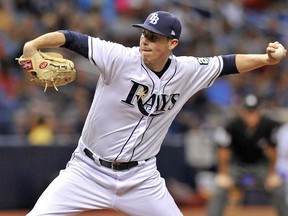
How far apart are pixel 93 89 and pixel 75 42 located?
8118mm

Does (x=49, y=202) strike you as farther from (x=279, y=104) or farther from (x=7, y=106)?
(x=279, y=104)

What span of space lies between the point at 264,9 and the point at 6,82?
766cm

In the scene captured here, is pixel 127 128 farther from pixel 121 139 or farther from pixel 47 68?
pixel 47 68

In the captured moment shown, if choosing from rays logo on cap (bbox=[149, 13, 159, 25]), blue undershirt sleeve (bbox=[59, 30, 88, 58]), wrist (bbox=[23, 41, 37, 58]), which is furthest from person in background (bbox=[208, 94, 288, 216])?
wrist (bbox=[23, 41, 37, 58])

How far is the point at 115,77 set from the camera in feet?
20.9

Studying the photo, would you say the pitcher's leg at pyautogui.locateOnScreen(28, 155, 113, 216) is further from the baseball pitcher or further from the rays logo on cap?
the rays logo on cap

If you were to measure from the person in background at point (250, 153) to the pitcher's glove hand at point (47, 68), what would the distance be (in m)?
3.77

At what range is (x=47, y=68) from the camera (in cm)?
618

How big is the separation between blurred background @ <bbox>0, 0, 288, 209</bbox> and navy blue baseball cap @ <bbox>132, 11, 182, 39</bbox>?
5.12 meters

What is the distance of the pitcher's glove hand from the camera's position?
6.06m

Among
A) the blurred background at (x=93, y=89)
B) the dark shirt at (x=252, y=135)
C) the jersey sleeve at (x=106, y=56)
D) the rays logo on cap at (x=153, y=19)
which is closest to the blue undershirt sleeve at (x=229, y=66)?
the rays logo on cap at (x=153, y=19)

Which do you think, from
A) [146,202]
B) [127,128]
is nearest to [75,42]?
[127,128]

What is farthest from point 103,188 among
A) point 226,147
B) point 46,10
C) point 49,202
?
point 46,10

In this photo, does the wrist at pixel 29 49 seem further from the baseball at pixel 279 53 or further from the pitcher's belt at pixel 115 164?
the baseball at pixel 279 53
